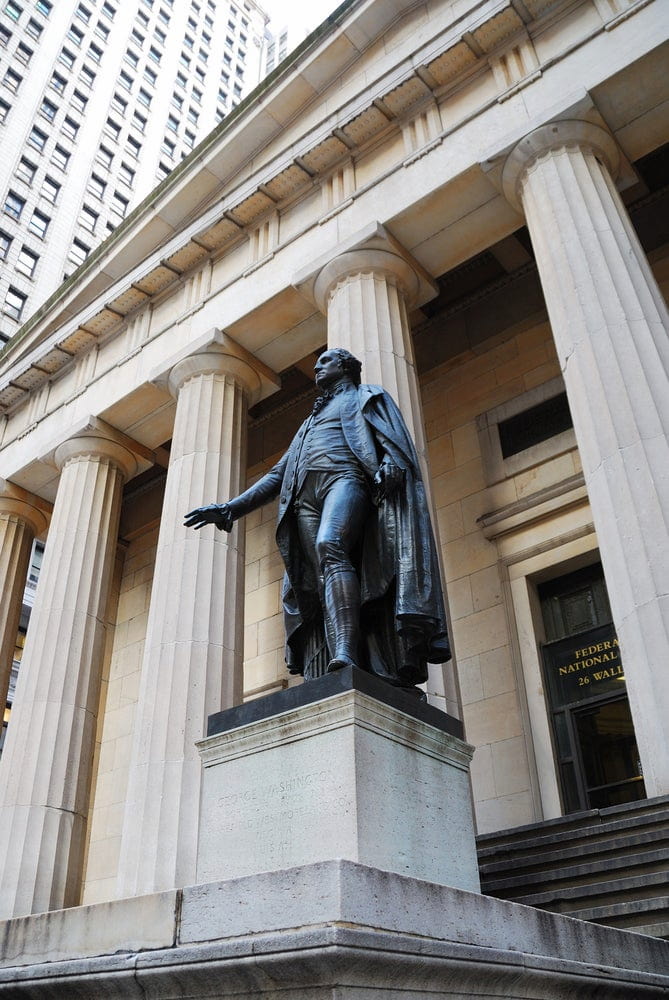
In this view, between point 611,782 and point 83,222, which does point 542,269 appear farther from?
point 83,222

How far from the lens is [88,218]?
2203 inches

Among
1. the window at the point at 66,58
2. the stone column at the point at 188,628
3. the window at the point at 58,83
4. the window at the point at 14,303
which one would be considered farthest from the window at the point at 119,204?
the stone column at the point at 188,628

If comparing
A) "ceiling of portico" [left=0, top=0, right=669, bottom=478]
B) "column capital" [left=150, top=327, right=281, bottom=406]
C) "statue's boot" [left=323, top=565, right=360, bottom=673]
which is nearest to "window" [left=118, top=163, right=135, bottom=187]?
"ceiling of portico" [left=0, top=0, right=669, bottom=478]

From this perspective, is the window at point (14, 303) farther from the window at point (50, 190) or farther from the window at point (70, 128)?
the window at point (70, 128)

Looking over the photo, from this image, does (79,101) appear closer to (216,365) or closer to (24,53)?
(24,53)

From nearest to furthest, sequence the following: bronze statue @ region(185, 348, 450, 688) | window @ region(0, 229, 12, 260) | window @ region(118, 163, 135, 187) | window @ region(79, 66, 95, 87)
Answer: bronze statue @ region(185, 348, 450, 688) → window @ region(0, 229, 12, 260) → window @ region(79, 66, 95, 87) → window @ region(118, 163, 135, 187)

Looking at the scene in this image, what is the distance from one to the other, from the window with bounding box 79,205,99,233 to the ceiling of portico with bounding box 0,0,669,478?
3606cm

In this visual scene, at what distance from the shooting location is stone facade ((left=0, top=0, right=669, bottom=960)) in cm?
1104

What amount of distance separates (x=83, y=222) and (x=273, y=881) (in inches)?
2275

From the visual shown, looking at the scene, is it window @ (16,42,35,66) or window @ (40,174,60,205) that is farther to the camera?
window @ (16,42,35,66)

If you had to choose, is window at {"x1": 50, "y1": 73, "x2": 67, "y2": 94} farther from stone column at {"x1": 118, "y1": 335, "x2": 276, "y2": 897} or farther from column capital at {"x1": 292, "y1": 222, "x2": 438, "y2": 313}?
column capital at {"x1": 292, "y1": 222, "x2": 438, "y2": 313}

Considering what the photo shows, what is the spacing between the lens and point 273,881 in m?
3.90

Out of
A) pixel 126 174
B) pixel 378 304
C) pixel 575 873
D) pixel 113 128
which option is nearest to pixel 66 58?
pixel 113 128

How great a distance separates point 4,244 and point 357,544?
49936 millimetres
